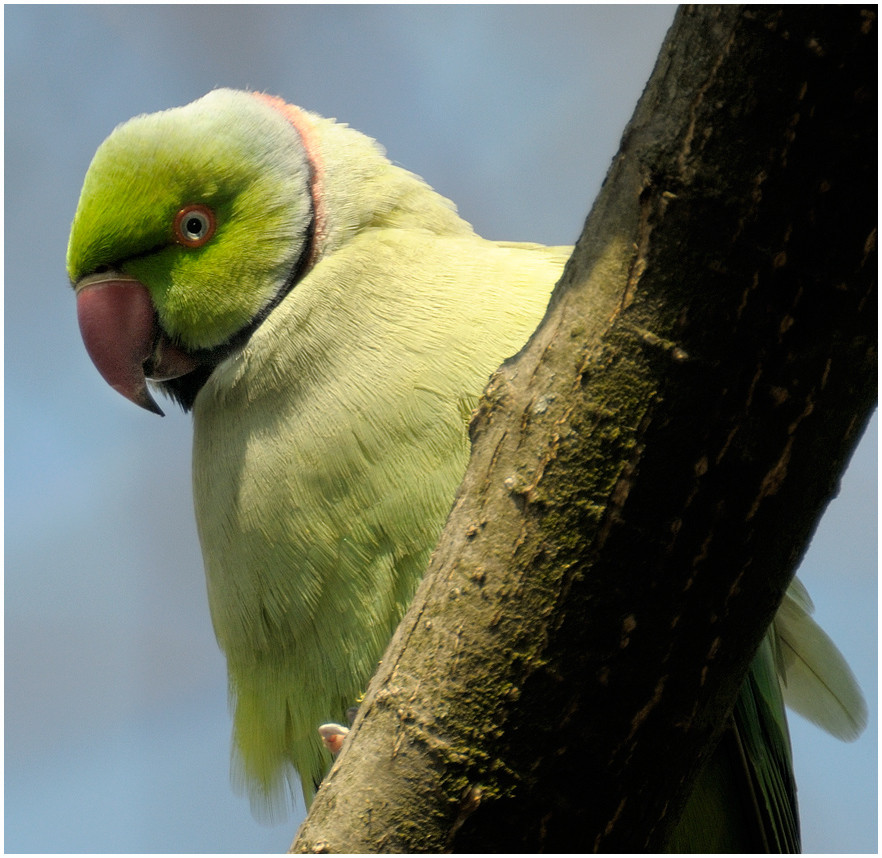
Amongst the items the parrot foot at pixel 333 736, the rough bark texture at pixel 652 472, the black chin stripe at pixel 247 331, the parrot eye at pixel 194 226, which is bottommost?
the parrot foot at pixel 333 736

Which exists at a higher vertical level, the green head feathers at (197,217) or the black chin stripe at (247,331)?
the green head feathers at (197,217)

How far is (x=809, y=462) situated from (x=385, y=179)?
1.54 metres

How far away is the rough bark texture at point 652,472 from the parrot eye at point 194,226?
1316mm

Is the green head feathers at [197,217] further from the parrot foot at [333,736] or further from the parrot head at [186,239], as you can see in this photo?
the parrot foot at [333,736]

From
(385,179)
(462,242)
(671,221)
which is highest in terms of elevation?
(385,179)

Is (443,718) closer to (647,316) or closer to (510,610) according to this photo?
(510,610)

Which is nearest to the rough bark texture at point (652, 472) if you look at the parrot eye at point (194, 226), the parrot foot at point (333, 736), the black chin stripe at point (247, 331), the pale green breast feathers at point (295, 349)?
the parrot foot at point (333, 736)

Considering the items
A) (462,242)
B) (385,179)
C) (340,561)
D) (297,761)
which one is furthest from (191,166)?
(297,761)

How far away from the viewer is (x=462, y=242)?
242 centimetres

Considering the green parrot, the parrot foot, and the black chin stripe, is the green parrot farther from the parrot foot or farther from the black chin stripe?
the parrot foot

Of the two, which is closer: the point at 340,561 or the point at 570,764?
the point at 570,764

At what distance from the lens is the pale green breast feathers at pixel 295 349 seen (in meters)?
2.13

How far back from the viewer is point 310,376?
88.2 inches

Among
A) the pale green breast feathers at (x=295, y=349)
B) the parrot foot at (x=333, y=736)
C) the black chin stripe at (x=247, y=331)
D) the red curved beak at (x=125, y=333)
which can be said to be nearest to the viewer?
the parrot foot at (x=333, y=736)
